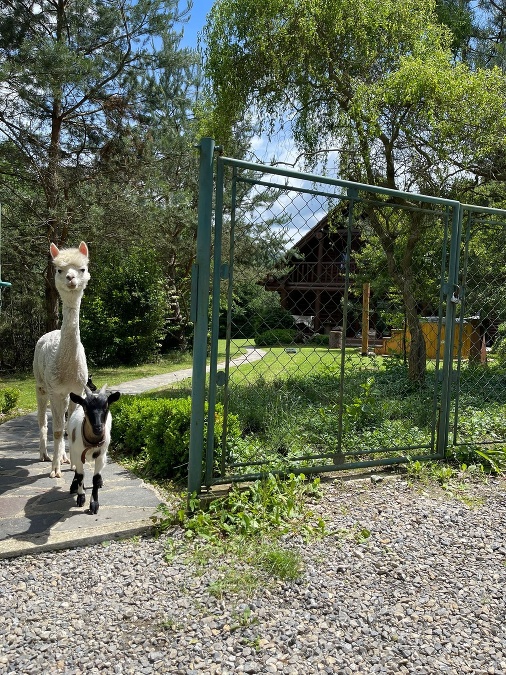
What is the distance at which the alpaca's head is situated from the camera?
13.5 feet

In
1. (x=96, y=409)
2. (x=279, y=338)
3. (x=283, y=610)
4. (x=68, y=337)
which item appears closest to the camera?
(x=283, y=610)

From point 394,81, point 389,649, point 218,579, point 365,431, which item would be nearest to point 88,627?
point 218,579

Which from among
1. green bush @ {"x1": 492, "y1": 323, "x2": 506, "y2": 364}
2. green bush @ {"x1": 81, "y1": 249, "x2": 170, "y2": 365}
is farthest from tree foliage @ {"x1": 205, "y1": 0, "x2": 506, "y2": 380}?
green bush @ {"x1": 81, "y1": 249, "x2": 170, "y2": 365}

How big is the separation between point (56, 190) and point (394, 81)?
277 inches

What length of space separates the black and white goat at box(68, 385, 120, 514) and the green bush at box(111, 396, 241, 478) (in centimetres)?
87

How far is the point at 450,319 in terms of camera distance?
16.0 ft

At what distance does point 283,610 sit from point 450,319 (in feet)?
10.1

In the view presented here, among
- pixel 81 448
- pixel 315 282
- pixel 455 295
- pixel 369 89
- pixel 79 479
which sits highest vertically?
pixel 369 89

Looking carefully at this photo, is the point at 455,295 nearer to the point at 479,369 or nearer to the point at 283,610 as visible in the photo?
the point at 283,610

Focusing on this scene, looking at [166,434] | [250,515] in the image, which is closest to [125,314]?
[166,434]

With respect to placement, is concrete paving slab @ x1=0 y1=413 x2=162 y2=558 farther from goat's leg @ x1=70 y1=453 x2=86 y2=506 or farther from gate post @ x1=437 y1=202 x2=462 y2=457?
gate post @ x1=437 y1=202 x2=462 y2=457

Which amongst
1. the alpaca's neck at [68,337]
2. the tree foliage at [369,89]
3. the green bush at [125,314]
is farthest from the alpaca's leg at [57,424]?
the green bush at [125,314]

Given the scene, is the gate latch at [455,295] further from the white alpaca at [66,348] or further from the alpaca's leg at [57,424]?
the alpaca's leg at [57,424]

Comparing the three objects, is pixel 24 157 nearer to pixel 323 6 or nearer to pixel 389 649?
pixel 323 6
